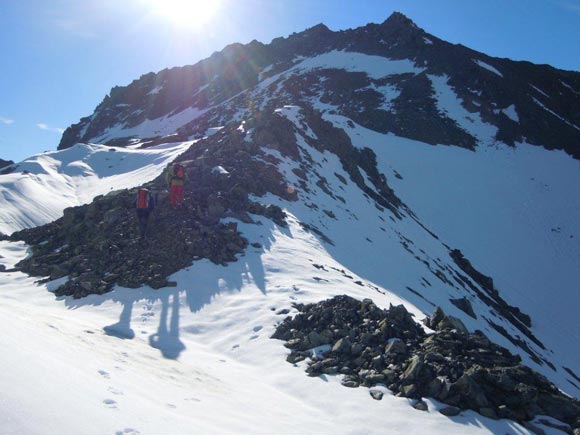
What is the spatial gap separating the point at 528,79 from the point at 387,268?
7334 cm

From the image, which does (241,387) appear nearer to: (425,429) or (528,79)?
(425,429)

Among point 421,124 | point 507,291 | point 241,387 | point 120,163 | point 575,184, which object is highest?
point 421,124

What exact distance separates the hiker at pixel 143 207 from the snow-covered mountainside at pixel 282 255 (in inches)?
15.8

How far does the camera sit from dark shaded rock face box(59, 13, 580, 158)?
59.4 metres

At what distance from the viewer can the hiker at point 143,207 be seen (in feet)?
47.2

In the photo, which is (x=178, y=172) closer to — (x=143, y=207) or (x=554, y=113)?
(x=143, y=207)

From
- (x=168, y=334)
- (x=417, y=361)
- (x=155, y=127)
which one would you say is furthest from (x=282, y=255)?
(x=155, y=127)

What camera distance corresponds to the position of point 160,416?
17.0ft

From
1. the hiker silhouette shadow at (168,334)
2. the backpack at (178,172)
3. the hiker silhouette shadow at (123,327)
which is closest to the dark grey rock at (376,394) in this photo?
the hiker silhouette shadow at (168,334)

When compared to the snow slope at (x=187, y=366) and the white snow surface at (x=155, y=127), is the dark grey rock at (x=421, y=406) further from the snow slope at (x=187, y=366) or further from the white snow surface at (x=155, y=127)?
the white snow surface at (x=155, y=127)

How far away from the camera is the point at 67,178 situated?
3591 cm

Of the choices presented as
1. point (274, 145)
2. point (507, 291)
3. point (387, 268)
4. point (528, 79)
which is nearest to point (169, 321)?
point (387, 268)

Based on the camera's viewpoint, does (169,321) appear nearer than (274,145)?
Yes

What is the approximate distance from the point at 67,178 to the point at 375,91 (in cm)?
4758
